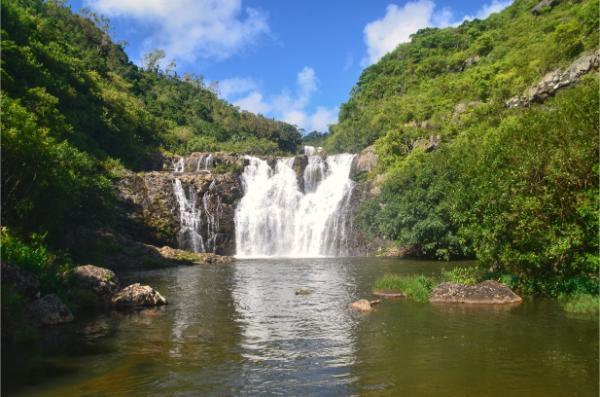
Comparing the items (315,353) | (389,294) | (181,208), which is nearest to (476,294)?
(389,294)

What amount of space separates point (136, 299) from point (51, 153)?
9.30 meters

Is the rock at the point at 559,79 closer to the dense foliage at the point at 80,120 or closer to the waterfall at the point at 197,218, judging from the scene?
the waterfall at the point at 197,218

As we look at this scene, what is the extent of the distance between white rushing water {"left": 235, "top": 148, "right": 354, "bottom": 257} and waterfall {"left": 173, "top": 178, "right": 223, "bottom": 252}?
2.79 metres

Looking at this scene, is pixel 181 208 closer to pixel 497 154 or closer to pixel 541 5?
pixel 497 154

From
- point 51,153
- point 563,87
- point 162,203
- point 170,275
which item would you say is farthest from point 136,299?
point 563,87

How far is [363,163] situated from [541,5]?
166ft

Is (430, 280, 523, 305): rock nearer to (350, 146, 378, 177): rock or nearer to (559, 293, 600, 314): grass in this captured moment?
(559, 293, 600, 314): grass

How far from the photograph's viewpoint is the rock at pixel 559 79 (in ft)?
144

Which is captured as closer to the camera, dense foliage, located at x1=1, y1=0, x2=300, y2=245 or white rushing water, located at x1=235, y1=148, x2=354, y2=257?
dense foliage, located at x1=1, y1=0, x2=300, y2=245

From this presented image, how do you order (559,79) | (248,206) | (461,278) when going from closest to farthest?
(461,278), (559,79), (248,206)

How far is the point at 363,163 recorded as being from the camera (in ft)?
204

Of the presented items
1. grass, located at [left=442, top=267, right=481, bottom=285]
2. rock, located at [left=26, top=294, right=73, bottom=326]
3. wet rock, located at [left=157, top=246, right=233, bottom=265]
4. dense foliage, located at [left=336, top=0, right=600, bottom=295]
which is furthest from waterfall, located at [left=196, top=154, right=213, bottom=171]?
rock, located at [left=26, top=294, right=73, bottom=326]

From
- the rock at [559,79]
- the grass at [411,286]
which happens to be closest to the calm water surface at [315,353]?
the grass at [411,286]

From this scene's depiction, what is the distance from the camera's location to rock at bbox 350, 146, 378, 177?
61.6 m
